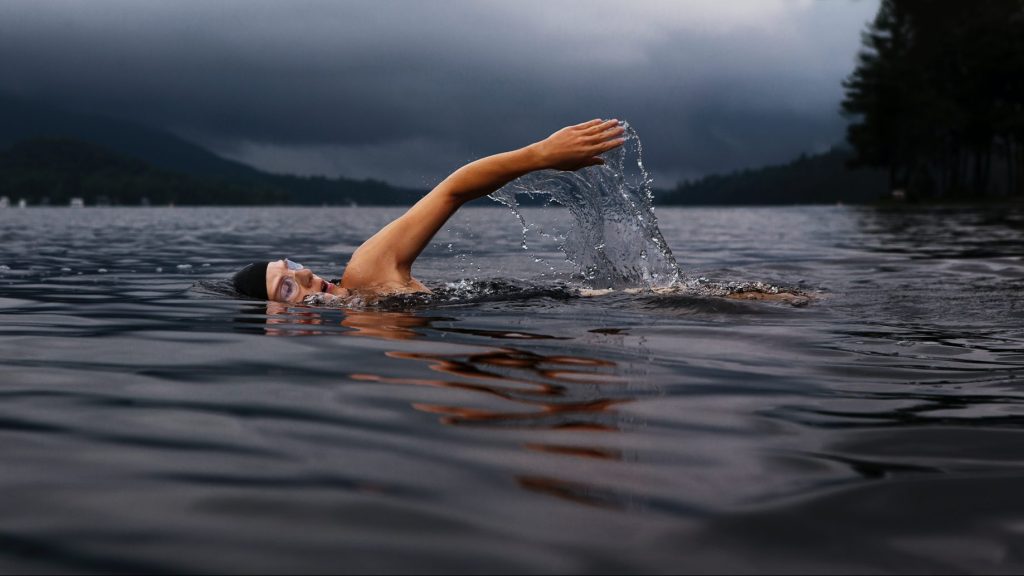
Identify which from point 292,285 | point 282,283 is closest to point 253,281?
point 282,283

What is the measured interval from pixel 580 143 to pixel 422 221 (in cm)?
141

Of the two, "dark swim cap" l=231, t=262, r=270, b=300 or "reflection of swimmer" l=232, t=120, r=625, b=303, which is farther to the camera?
"dark swim cap" l=231, t=262, r=270, b=300

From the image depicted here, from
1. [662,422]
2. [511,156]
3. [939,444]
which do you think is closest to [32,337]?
[511,156]

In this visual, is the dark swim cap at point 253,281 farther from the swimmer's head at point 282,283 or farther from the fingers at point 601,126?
the fingers at point 601,126

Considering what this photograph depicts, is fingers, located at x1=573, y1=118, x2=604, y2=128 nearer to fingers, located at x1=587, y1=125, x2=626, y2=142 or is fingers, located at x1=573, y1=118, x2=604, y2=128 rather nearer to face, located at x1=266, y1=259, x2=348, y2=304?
fingers, located at x1=587, y1=125, x2=626, y2=142

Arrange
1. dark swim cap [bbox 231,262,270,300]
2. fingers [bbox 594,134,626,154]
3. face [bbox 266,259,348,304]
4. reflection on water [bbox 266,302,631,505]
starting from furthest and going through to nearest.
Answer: dark swim cap [bbox 231,262,270,300] → face [bbox 266,259,348,304] → fingers [bbox 594,134,626,154] → reflection on water [bbox 266,302,631,505]

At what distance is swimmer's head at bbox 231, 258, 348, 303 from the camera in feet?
25.2

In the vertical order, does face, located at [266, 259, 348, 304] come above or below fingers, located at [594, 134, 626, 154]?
below

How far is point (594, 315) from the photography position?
6762 millimetres

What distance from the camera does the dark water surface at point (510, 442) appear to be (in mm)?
2191

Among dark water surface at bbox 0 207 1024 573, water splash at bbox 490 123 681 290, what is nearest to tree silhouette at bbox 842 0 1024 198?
water splash at bbox 490 123 681 290

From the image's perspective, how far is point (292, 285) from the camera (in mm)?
7695

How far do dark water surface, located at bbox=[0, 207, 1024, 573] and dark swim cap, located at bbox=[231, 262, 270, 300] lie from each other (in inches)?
47.5

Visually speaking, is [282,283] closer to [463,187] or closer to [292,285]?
[292,285]
